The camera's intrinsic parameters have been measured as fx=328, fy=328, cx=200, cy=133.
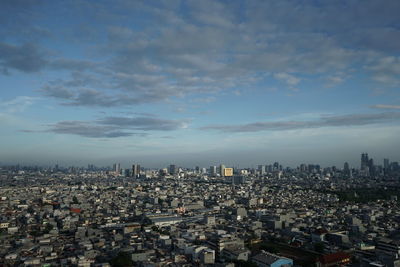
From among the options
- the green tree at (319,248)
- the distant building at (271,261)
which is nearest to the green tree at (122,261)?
the distant building at (271,261)

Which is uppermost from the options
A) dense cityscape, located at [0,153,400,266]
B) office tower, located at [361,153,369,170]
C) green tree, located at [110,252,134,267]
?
office tower, located at [361,153,369,170]

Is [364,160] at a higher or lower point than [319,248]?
higher

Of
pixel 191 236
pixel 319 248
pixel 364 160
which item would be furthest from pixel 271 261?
pixel 364 160

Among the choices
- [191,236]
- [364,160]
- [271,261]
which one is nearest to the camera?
[271,261]

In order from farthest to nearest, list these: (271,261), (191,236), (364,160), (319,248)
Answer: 1. (364,160)
2. (191,236)
3. (319,248)
4. (271,261)

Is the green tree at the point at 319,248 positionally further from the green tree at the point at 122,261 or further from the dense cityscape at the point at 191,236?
the green tree at the point at 122,261

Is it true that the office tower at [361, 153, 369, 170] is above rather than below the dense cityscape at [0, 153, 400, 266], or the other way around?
above

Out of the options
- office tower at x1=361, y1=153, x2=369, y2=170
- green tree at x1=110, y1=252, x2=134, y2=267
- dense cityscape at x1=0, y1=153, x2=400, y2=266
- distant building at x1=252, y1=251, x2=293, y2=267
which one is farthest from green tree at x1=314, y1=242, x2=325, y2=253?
office tower at x1=361, y1=153, x2=369, y2=170

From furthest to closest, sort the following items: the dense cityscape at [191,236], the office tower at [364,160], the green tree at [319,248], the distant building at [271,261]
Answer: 1. the office tower at [364,160]
2. the green tree at [319,248]
3. the dense cityscape at [191,236]
4. the distant building at [271,261]

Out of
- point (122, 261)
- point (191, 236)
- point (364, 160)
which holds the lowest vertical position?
point (191, 236)

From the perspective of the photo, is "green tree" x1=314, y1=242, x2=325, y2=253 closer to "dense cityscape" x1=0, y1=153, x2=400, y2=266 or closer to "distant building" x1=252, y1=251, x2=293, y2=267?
"dense cityscape" x1=0, y1=153, x2=400, y2=266

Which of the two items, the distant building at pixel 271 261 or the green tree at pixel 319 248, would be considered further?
the green tree at pixel 319 248

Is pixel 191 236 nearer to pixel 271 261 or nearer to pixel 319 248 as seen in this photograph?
pixel 271 261

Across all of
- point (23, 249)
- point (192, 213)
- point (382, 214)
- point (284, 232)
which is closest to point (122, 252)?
point (23, 249)
